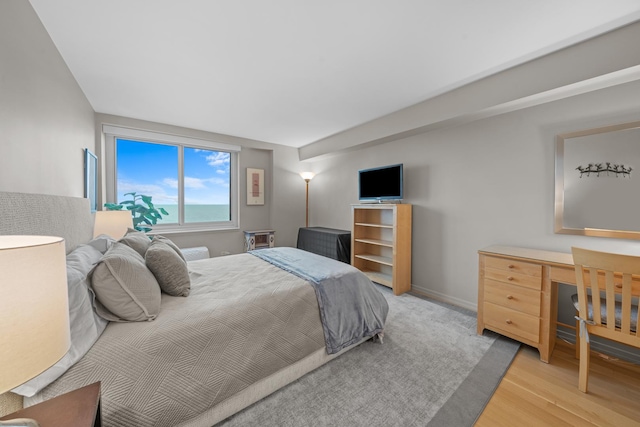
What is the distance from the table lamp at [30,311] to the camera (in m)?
0.46

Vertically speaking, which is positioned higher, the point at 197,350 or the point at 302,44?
the point at 302,44

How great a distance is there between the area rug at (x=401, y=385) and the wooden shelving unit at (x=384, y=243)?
0.98 m

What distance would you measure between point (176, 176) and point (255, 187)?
4.38ft

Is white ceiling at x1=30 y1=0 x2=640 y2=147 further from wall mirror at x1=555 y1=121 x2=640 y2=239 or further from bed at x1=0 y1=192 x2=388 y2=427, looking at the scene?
bed at x1=0 y1=192 x2=388 y2=427

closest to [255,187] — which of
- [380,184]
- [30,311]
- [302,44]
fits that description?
[380,184]

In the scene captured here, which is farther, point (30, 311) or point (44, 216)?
point (44, 216)

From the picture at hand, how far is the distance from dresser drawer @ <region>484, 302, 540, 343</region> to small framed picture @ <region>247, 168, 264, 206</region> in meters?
3.90

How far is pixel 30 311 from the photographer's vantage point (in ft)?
1.62

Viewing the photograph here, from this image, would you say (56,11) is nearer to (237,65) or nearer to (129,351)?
(237,65)

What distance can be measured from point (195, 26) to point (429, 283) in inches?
140

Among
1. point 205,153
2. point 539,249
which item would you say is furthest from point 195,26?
point 539,249

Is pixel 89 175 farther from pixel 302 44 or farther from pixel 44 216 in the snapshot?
pixel 302 44

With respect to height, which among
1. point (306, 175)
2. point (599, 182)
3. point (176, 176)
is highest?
point (306, 175)

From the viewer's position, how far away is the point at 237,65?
6.99 ft
